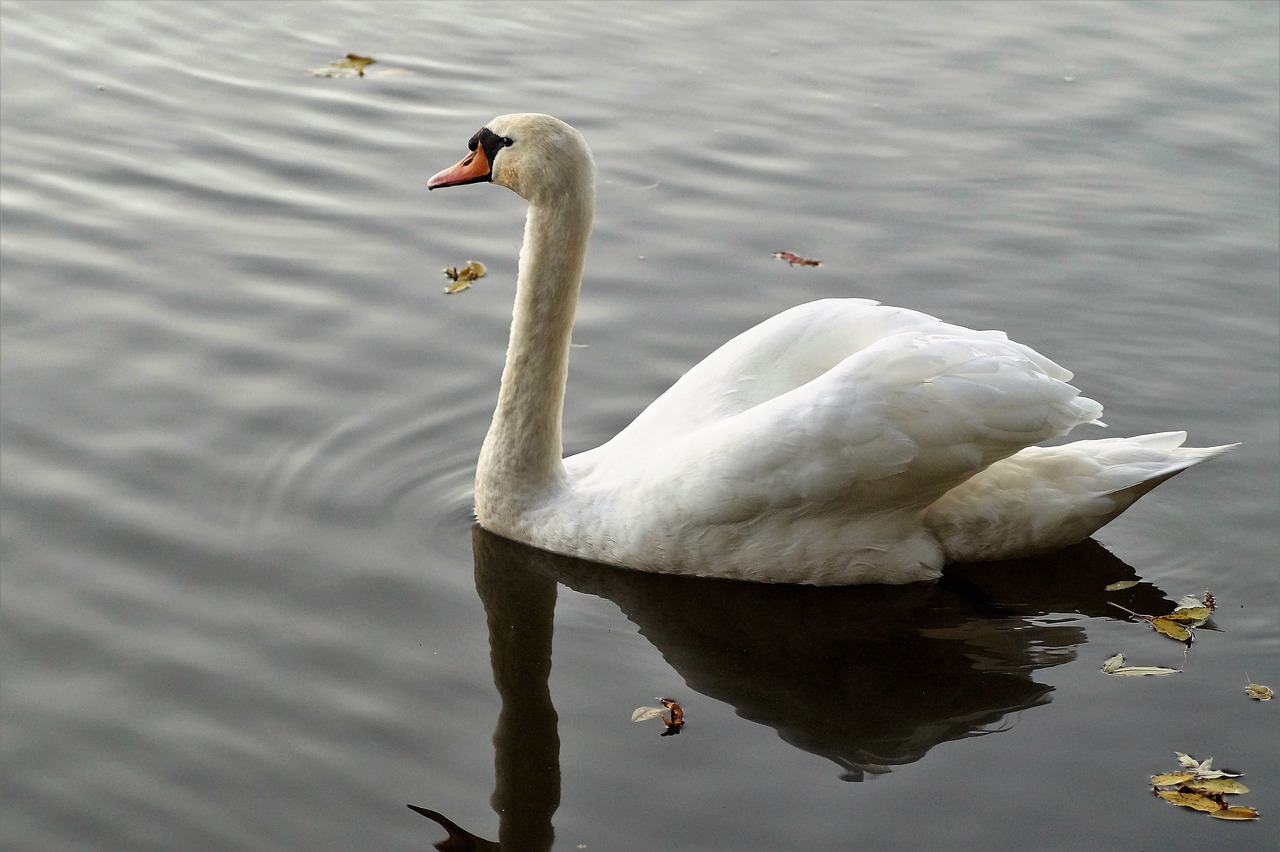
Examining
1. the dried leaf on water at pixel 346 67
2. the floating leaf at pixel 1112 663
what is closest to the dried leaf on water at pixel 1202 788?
the floating leaf at pixel 1112 663

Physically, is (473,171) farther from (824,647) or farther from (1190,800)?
(1190,800)

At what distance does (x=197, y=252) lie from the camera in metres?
9.66

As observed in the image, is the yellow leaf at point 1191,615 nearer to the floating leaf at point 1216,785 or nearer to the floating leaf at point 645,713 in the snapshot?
the floating leaf at point 1216,785

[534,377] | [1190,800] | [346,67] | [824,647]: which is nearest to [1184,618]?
[1190,800]

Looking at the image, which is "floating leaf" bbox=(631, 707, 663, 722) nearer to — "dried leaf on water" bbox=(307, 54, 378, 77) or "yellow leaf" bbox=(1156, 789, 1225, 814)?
"yellow leaf" bbox=(1156, 789, 1225, 814)

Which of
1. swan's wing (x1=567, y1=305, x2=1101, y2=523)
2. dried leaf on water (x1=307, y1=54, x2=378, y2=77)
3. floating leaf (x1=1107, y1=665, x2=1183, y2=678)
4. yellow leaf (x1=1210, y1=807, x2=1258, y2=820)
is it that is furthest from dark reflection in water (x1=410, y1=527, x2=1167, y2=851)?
dried leaf on water (x1=307, y1=54, x2=378, y2=77)

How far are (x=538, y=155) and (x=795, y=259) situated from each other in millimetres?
3563

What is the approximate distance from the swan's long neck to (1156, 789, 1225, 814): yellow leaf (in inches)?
118

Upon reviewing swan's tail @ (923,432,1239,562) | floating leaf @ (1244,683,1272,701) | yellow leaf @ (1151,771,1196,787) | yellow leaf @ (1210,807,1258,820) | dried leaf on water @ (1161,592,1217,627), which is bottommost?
yellow leaf @ (1210,807,1258,820)

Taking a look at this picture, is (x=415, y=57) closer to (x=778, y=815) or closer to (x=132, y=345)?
(x=132, y=345)

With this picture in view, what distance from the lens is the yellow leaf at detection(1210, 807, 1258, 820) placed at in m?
5.60

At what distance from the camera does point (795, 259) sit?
33.2 feet

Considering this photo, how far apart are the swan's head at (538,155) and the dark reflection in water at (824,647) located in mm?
1696

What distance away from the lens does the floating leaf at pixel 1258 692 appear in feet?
20.7
